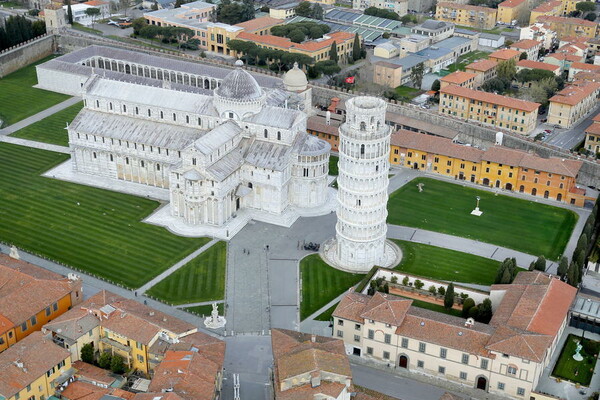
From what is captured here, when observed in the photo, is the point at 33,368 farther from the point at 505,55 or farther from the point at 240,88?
the point at 505,55

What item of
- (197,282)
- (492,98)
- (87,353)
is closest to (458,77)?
(492,98)

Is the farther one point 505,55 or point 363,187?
point 505,55

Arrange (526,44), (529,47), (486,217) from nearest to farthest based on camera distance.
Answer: (486,217), (529,47), (526,44)

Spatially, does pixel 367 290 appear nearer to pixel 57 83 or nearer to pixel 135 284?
pixel 135 284

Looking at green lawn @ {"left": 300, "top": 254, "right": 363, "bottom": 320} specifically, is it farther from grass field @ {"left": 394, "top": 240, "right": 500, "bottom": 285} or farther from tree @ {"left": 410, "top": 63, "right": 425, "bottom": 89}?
tree @ {"left": 410, "top": 63, "right": 425, "bottom": 89}

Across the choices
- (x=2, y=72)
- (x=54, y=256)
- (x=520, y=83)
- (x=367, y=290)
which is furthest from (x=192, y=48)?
(x=367, y=290)

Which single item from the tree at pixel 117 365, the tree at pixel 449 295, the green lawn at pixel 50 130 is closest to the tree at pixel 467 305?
the tree at pixel 449 295
